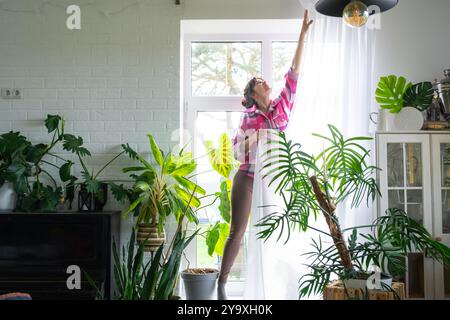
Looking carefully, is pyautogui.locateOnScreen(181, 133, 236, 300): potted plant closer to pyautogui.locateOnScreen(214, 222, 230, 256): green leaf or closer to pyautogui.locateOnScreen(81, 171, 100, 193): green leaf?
pyautogui.locateOnScreen(214, 222, 230, 256): green leaf

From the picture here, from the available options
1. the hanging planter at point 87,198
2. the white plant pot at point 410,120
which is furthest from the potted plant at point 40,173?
the white plant pot at point 410,120

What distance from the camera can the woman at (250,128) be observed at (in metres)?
3.61

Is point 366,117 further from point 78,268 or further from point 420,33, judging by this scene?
point 78,268

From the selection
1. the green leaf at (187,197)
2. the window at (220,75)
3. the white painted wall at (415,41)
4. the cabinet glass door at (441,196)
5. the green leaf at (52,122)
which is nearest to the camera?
the cabinet glass door at (441,196)

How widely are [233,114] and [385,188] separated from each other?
1.45 metres

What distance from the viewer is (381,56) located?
3.88m

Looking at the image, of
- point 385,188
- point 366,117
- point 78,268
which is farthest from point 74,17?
point 385,188

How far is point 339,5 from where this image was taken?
2234 mm

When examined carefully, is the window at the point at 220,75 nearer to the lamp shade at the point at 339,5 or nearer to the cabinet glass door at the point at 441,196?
the cabinet glass door at the point at 441,196

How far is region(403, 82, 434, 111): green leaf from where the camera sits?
11.4ft

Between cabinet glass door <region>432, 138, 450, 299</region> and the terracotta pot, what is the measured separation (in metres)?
1.96

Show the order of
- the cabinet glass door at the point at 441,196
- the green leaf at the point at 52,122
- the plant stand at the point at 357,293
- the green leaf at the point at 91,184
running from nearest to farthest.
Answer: the plant stand at the point at 357,293 → the cabinet glass door at the point at 441,196 → the green leaf at the point at 91,184 → the green leaf at the point at 52,122

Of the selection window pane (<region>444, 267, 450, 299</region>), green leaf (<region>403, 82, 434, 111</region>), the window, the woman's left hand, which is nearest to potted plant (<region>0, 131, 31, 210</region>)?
the window

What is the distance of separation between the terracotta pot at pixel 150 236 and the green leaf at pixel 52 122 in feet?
3.41
